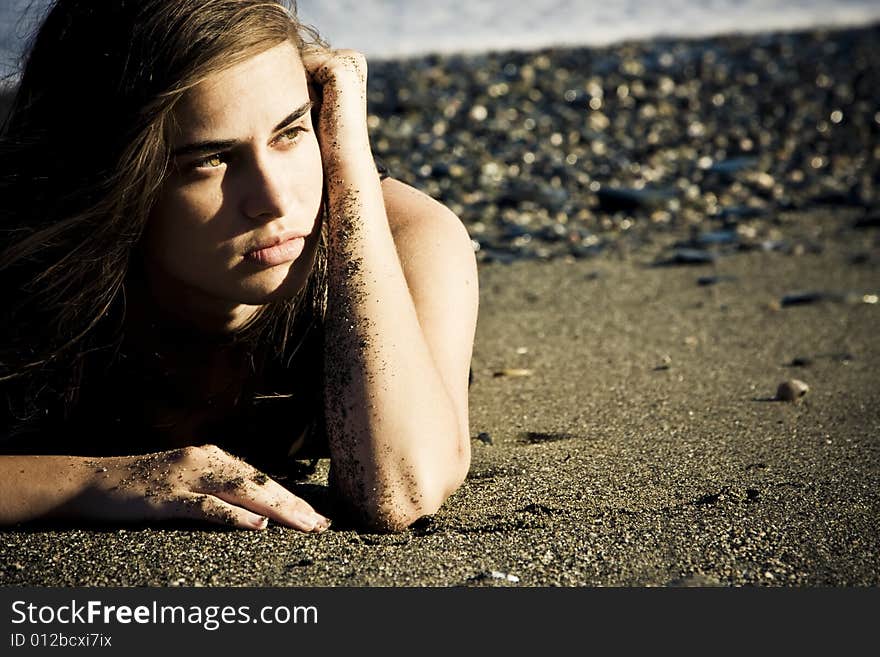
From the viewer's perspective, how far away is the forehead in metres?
2.35

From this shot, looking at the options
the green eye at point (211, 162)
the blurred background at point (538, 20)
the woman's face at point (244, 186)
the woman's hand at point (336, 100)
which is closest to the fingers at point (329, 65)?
the woman's hand at point (336, 100)

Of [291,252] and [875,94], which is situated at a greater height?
[291,252]

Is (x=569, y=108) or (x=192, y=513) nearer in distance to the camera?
(x=192, y=513)

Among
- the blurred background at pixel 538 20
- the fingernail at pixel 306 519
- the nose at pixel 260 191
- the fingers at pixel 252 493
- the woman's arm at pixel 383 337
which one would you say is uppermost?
the nose at pixel 260 191

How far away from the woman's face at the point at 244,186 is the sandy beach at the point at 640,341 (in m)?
0.59

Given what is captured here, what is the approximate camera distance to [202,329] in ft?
9.15

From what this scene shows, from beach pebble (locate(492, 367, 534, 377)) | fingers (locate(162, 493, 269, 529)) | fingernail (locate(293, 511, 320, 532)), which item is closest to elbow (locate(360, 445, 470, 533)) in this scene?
fingernail (locate(293, 511, 320, 532))

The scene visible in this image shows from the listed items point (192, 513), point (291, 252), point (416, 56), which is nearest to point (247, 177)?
point (291, 252)

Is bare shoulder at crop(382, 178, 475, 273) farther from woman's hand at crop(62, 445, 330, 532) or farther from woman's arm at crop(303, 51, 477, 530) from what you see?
woman's hand at crop(62, 445, 330, 532)

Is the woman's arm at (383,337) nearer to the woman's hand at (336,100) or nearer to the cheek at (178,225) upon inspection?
the woman's hand at (336,100)

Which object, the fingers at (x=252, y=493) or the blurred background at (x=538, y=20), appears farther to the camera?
the blurred background at (x=538, y=20)

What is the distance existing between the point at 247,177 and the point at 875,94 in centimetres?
742

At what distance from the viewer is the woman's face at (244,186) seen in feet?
7.73

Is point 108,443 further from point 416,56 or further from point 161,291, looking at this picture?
point 416,56
